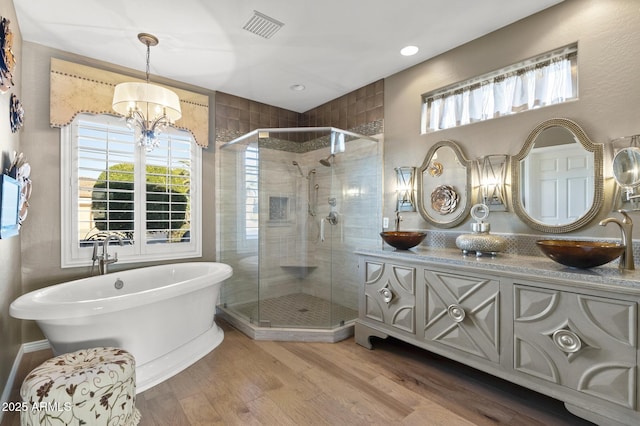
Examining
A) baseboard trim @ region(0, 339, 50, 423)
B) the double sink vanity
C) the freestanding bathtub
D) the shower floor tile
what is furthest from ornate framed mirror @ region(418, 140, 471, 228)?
baseboard trim @ region(0, 339, 50, 423)

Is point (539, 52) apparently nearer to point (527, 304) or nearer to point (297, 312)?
point (527, 304)

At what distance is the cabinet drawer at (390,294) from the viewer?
8.02ft

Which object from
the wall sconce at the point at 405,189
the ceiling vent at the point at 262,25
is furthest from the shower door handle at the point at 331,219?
the ceiling vent at the point at 262,25

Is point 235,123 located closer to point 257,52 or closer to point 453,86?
point 257,52

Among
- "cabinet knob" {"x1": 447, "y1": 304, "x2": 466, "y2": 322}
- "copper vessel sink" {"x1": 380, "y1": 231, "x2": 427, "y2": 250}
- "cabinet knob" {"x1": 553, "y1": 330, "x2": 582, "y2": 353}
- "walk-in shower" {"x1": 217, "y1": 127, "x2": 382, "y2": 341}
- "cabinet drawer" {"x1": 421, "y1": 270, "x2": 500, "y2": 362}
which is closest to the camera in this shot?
"cabinet knob" {"x1": 553, "y1": 330, "x2": 582, "y2": 353}

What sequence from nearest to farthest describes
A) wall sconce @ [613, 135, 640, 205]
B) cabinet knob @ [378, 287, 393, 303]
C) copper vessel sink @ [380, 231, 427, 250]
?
1. wall sconce @ [613, 135, 640, 205]
2. cabinet knob @ [378, 287, 393, 303]
3. copper vessel sink @ [380, 231, 427, 250]

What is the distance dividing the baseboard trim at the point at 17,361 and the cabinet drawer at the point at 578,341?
10.5ft

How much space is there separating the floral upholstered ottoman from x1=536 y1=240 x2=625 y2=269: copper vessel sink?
8.38ft

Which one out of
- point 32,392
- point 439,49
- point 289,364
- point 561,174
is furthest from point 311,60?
point 32,392

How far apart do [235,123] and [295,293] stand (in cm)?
227

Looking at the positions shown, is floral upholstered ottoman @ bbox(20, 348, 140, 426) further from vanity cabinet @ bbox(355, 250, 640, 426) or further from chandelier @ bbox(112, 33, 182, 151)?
vanity cabinet @ bbox(355, 250, 640, 426)

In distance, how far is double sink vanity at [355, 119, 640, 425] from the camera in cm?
154

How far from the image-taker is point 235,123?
154 inches

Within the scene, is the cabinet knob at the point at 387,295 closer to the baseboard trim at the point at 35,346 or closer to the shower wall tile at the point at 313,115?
the shower wall tile at the point at 313,115
